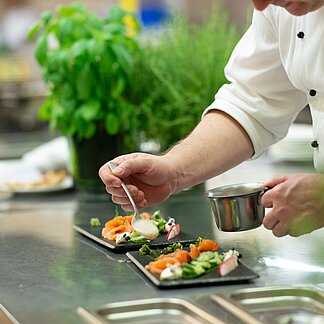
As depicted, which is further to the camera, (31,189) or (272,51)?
(31,189)

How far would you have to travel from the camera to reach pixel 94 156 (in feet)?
8.02

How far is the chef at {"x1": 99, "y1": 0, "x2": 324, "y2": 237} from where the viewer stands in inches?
66.9

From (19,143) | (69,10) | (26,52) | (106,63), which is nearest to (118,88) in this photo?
(106,63)

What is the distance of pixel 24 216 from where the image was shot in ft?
7.27

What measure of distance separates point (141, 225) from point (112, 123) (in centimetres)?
69

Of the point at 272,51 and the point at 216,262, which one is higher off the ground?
the point at 272,51

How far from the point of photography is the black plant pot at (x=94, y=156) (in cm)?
244

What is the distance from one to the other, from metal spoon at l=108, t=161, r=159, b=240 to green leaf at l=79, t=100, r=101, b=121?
2.19ft

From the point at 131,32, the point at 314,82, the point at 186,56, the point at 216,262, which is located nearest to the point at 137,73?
the point at 186,56

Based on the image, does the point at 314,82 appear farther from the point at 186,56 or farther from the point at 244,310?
the point at 186,56

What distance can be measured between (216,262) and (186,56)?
1138 millimetres

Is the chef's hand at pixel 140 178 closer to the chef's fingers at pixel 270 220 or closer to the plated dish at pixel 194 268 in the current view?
the plated dish at pixel 194 268

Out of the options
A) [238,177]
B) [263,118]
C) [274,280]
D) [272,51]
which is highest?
[272,51]

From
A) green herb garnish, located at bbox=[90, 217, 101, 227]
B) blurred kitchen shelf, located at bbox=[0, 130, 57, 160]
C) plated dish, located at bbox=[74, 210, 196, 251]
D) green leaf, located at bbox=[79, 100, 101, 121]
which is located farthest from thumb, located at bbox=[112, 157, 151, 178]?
blurred kitchen shelf, located at bbox=[0, 130, 57, 160]
